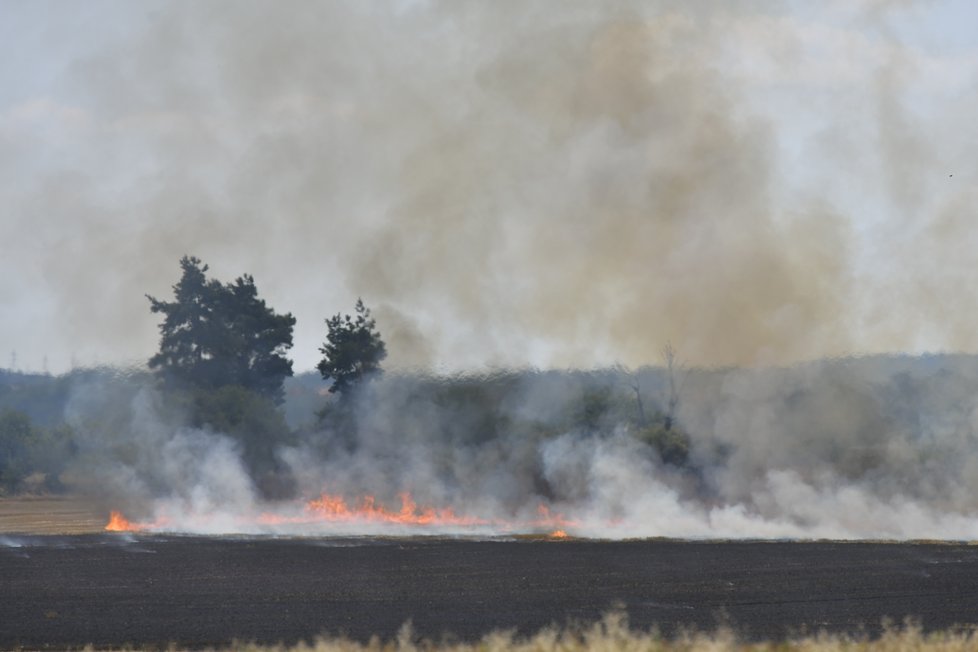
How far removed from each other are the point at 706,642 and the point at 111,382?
5875cm

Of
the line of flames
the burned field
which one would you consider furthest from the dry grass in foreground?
the line of flames

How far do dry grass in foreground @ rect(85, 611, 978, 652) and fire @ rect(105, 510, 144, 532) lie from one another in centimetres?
4099

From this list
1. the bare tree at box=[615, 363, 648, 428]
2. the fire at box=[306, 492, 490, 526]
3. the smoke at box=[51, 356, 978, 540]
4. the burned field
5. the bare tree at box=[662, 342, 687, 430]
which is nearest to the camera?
the burned field

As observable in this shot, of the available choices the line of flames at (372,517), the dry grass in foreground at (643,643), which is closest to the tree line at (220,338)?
the line of flames at (372,517)

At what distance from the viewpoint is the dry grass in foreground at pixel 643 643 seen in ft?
94.4

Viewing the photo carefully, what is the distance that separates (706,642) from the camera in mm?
29484

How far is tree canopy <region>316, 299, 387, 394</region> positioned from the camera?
279 feet

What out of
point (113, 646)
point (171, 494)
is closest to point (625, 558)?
point (113, 646)

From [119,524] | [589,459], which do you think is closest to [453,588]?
[589,459]

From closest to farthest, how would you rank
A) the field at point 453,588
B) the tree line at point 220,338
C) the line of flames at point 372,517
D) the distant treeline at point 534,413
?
the field at point 453,588, the distant treeline at point 534,413, the line of flames at point 372,517, the tree line at point 220,338

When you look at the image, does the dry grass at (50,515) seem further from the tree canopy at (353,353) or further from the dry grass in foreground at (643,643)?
the dry grass in foreground at (643,643)

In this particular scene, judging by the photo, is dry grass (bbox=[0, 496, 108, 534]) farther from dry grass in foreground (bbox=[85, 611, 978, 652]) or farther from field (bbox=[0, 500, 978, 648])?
dry grass in foreground (bbox=[85, 611, 978, 652])

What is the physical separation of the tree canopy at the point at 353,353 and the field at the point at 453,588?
2459 cm

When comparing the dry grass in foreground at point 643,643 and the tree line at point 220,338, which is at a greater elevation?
the tree line at point 220,338
